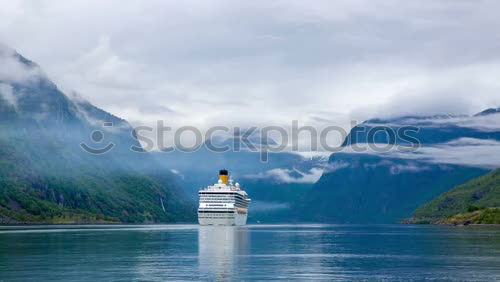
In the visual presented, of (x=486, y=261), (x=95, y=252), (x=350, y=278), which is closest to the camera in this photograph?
(x=350, y=278)

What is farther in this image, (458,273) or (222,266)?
(222,266)

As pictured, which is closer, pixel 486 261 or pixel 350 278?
pixel 350 278

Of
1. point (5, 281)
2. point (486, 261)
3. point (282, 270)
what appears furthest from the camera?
point (486, 261)

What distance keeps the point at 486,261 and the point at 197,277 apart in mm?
58719

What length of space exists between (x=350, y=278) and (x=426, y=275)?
12254mm

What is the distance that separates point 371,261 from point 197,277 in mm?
44512

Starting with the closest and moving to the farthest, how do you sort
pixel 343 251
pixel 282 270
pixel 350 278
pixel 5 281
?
pixel 5 281 < pixel 350 278 < pixel 282 270 < pixel 343 251

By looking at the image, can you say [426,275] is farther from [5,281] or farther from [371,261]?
[5,281]

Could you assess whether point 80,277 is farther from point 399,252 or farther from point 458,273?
point 399,252

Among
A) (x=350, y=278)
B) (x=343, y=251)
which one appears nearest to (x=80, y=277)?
(x=350, y=278)

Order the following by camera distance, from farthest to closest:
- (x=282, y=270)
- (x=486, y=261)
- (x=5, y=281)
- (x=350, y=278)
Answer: (x=486, y=261) < (x=282, y=270) < (x=350, y=278) < (x=5, y=281)

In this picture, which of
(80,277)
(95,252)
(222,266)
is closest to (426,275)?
(222,266)

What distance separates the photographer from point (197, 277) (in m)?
105

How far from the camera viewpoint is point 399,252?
164 metres
